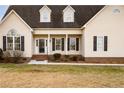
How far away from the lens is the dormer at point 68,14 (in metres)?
30.3

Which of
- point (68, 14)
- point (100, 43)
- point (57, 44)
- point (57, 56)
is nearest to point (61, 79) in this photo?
point (100, 43)

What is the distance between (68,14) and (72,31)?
2.36m

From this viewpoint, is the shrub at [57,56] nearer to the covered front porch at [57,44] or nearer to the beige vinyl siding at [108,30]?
the covered front porch at [57,44]

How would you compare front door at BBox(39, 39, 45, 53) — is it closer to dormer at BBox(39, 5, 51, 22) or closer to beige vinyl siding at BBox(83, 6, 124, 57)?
dormer at BBox(39, 5, 51, 22)

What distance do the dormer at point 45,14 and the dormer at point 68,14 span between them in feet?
5.74

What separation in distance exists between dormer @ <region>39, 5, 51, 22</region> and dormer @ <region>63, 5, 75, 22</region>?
1749mm

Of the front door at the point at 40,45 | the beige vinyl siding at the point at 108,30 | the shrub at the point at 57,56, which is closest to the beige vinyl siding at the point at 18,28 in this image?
the shrub at the point at 57,56

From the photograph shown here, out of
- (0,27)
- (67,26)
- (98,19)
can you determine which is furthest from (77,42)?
(0,27)

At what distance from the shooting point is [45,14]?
3044 centimetres

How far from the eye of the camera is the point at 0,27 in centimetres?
2789

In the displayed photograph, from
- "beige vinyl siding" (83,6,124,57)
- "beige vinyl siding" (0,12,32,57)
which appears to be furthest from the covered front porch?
"beige vinyl siding" (83,6,124,57)

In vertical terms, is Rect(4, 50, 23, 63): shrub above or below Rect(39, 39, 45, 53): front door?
below

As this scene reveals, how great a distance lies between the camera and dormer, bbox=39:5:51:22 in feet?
99.5

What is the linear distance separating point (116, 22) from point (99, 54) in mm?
3611
